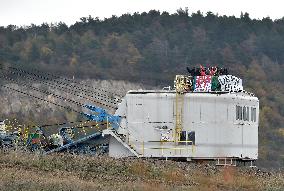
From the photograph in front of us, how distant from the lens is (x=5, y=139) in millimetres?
43312

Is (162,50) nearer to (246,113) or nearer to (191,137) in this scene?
(246,113)

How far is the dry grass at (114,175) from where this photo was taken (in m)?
28.9

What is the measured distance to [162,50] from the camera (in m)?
144

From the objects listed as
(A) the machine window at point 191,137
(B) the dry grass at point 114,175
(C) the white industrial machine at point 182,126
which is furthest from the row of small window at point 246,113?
(B) the dry grass at point 114,175

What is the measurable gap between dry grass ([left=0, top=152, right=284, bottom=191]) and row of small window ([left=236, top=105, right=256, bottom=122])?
385 centimetres

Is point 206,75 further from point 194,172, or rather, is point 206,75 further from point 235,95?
point 194,172

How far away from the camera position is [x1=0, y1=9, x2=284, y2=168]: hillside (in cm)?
12406

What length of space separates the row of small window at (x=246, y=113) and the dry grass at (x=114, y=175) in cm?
385

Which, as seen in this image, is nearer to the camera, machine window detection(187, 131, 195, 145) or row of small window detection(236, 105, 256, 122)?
machine window detection(187, 131, 195, 145)

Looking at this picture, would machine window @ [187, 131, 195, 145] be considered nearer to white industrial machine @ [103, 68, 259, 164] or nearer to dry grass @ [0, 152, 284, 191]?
white industrial machine @ [103, 68, 259, 164]

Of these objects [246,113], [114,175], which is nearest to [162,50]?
[246,113]

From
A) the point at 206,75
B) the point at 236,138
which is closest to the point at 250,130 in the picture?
the point at 236,138

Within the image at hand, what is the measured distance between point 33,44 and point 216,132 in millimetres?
102421

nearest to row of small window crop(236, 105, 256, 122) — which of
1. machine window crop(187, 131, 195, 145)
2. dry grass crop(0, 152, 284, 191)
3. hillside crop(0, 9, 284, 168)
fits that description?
machine window crop(187, 131, 195, 145)
